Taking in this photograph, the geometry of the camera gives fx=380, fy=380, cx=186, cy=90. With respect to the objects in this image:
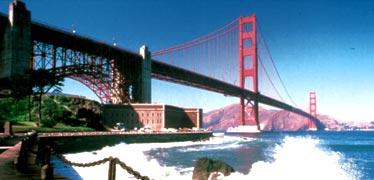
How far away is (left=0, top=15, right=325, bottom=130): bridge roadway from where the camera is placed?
69062 millimetres

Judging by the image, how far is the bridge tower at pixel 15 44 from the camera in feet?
185

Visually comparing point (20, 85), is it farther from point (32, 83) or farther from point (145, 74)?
point (145, 74)

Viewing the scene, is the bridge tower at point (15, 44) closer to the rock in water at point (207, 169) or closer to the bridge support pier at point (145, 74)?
the bridge support pier at point (145, 74)

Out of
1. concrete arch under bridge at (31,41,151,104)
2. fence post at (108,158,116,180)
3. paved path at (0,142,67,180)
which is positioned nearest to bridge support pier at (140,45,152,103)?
concrete arch under bridge at (31,41,151,104)

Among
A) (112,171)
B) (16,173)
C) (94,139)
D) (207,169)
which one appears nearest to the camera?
(112,171)

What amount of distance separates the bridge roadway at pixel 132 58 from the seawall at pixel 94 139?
74.1ft

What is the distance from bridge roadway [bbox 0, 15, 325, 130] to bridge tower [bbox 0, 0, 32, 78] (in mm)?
1513

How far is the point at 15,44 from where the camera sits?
56969 mm

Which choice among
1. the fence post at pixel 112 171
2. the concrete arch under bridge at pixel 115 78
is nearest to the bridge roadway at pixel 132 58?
the concrete arch under bridge at pixel 115 78

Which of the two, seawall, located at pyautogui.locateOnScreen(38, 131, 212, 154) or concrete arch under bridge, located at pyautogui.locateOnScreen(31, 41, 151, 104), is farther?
concrete arch under bridge, located at pyautogui.locateOnScreen(31, 41, 151, 104)

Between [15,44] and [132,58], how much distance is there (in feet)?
122

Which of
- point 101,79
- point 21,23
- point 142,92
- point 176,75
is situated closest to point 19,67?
point 21,23

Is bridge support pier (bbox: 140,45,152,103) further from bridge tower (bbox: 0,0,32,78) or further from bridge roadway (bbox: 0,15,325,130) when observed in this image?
bridge tower (bbox: 0,0,32,78)

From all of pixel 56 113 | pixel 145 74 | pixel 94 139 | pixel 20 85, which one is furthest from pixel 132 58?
pixel 94 139
